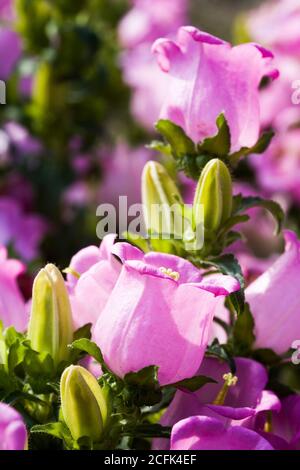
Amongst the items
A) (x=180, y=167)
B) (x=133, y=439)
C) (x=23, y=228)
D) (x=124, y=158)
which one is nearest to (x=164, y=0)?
(x=124, y=158)

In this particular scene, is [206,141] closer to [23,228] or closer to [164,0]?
[23,228]

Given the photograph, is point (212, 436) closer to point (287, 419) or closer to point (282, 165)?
point (287, 419)

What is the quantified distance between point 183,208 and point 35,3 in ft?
1.69

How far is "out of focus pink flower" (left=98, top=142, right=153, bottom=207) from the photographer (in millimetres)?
1104

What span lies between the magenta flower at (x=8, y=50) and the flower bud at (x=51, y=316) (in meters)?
0.52

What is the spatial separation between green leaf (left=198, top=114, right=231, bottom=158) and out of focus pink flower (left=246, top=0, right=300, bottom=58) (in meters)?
0.54

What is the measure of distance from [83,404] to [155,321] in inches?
2.0

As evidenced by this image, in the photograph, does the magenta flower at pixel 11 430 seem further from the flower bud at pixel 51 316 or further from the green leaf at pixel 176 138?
the green leaf at pixel 176 138

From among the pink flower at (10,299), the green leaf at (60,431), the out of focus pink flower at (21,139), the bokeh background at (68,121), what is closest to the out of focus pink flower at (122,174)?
the bokeh background at (68,121)

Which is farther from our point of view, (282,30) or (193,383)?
(282,30)

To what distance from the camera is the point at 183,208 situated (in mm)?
525

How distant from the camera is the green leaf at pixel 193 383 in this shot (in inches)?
18.6

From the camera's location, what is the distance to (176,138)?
1.75 ft

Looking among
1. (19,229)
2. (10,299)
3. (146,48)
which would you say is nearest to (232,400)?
(10,299)
